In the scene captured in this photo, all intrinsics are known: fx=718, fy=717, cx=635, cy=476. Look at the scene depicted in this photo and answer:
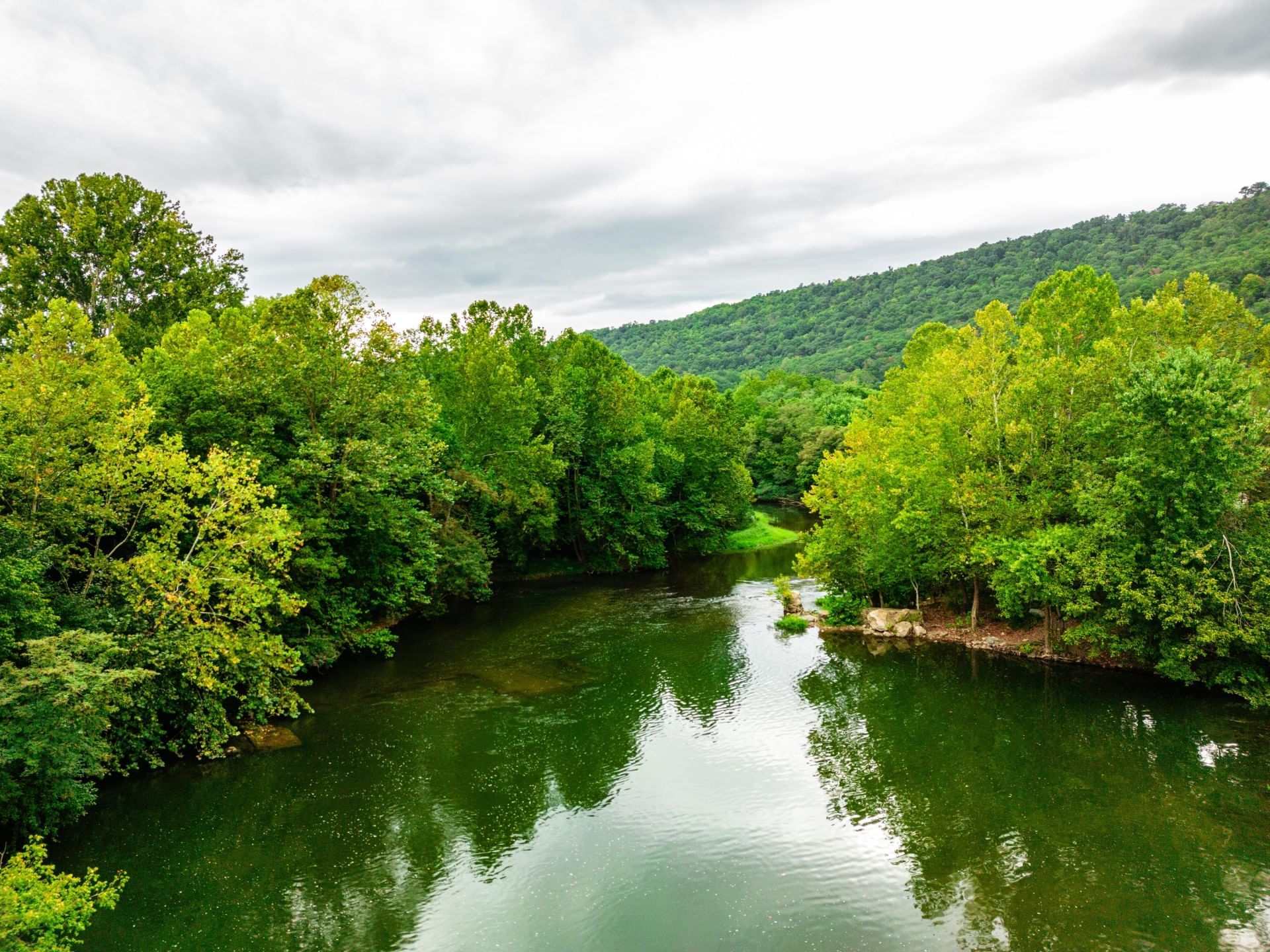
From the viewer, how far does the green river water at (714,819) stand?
15.5m

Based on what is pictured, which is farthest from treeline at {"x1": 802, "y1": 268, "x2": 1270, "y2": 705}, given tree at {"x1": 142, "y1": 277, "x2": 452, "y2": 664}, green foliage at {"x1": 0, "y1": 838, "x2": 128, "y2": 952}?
green foliage at {"x1": 0, "y1": 838, "x2": 128, "y2": 952}

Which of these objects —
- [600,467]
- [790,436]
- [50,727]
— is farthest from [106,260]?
[790,436]

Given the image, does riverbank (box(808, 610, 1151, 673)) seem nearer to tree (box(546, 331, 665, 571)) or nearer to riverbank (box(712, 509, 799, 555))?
tree (box(546, 331, 665, 571))

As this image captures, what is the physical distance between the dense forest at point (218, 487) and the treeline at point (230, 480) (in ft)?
0.38

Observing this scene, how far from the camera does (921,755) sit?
23516 mm

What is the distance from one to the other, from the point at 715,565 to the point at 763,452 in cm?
4063

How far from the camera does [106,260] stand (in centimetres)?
4922

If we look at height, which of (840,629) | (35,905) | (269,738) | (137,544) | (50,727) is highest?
(137,544)

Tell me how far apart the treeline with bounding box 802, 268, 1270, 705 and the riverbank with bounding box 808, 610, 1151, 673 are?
68 cm

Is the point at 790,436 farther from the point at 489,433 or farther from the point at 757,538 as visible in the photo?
the point at 489,433

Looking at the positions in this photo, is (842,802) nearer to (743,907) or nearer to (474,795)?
(743,907)

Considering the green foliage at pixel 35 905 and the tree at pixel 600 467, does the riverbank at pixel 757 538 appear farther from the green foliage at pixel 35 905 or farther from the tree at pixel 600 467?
the green foliage at pixel 35 905

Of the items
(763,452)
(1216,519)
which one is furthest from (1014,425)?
(763,452)

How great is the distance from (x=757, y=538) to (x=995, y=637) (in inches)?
1283
